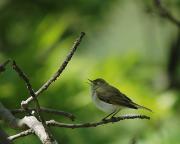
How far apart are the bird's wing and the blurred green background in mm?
172

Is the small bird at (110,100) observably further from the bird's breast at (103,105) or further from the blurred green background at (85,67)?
the blurred green background at (85,67)

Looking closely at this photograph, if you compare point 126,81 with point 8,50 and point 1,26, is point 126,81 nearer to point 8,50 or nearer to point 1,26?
point 8,50

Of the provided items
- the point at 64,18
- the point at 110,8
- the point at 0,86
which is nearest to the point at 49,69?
the point at 0,86

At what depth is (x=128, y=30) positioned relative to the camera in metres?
10.2

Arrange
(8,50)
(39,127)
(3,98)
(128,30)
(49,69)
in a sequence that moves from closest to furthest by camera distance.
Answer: (39,127)
(3,98)
(49,69)
(8,50)
(128,30)

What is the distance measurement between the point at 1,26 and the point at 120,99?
11.3ft

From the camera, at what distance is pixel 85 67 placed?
196 inches

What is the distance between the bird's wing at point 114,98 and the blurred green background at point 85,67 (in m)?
0.17

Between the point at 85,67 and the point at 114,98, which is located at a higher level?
the point at 85,67

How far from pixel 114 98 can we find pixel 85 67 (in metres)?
2.32

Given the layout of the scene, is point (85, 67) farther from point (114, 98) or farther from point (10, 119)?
point (10, 119)

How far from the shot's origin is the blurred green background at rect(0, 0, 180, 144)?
4.36m

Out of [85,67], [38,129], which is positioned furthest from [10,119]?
[85,67]

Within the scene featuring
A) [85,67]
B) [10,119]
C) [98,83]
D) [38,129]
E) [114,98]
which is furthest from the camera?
[85,67]
